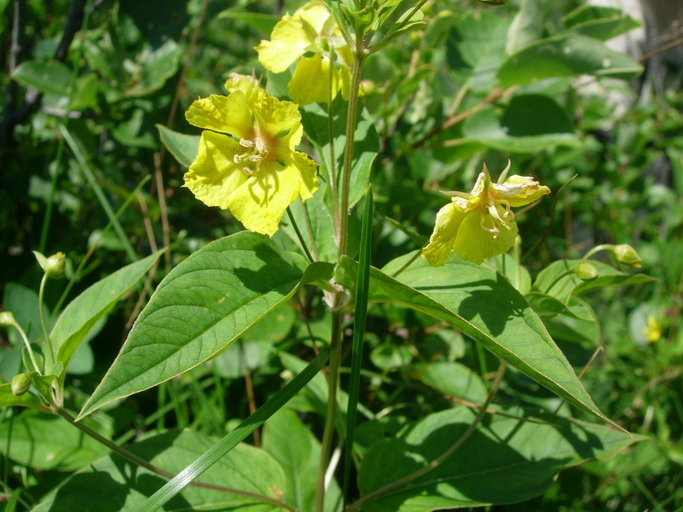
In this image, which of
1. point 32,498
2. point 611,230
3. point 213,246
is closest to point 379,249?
point 213,246

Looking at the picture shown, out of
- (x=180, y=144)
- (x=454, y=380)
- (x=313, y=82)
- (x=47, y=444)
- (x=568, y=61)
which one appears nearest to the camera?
(x=313, y=82)

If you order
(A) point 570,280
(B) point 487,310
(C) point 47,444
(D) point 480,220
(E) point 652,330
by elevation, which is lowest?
(E) point 652,330

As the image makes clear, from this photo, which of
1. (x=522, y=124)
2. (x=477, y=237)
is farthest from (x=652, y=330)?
(x=477, y=237)

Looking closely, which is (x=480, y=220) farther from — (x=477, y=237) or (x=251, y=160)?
(x=251, y=160)

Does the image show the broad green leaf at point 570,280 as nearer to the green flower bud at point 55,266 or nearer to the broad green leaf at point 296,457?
the broad green leaf at point 296,457

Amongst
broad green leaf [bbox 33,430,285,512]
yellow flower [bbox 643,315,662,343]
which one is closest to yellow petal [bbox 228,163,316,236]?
broad green leaf [bbox 33,430,285,512]

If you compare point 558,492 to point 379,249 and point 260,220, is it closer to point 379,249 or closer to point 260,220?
point 379,249

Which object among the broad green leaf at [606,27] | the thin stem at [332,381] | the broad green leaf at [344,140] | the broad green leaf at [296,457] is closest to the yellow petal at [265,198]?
the broad green leaf at [344,140]
